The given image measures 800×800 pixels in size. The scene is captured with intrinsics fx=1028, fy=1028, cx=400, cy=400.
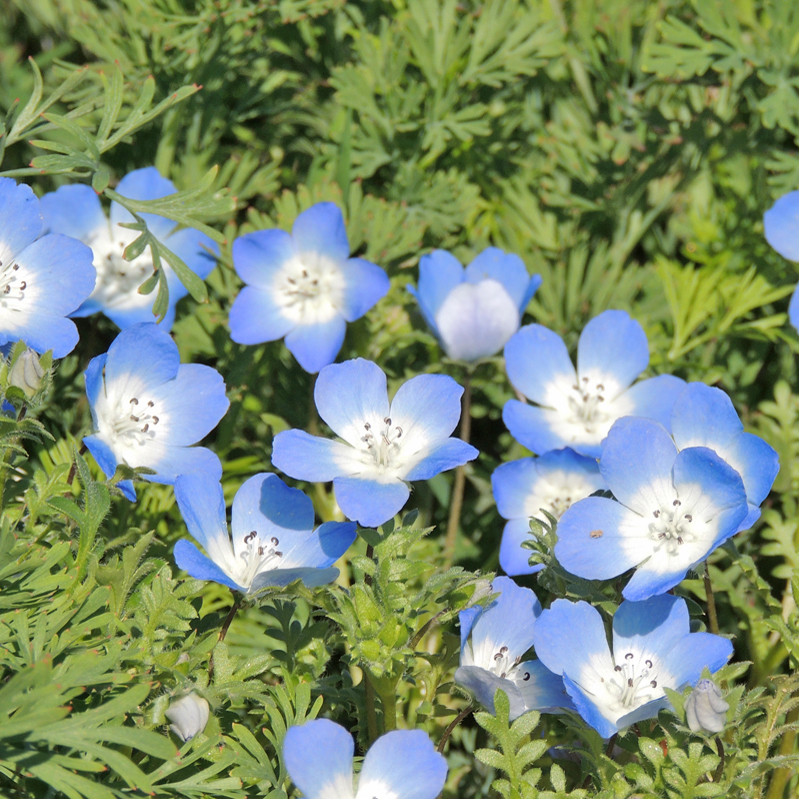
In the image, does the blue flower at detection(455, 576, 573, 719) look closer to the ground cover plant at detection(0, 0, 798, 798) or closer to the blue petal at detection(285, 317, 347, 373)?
the ground cover plant at detection(0, 0, 798, 798)

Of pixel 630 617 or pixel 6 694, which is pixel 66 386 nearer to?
pixel 6 694

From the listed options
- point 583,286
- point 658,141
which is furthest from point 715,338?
point 658,141

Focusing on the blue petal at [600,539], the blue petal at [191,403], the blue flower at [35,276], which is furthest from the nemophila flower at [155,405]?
the blue petal at [600,539]

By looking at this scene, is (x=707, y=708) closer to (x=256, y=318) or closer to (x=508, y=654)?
(x=508, y=654)

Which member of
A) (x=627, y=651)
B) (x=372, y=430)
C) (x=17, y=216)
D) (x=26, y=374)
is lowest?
(x=627, y=651)

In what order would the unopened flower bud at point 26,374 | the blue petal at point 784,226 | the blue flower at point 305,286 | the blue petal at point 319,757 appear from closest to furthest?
the blue petal at point 319,757
the unopened flower bud at point 26,374
the blue flower at point 305,286
the blue petal at point 784,226

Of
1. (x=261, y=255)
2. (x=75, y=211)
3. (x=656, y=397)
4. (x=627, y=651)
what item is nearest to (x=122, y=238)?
(x=75, y=211)

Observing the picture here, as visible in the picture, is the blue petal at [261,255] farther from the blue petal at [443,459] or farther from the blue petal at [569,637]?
the blue petal at [569,637]
